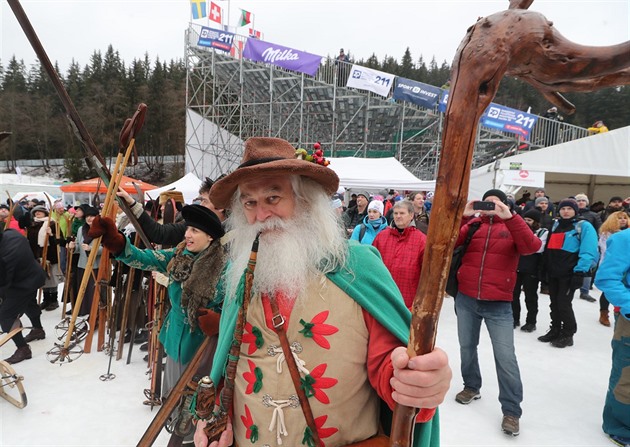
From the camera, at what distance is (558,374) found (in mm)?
4023

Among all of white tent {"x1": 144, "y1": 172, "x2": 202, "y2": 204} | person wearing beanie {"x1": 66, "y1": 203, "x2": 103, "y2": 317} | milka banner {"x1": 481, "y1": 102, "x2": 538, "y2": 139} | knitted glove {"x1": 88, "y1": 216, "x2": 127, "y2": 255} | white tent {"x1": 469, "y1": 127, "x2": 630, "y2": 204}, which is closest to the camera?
knitted glove {"x1": 88, "y1": 216, "x2": 127, "y2": 255}

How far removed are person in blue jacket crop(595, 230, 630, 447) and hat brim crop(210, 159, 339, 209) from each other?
248 centimetres

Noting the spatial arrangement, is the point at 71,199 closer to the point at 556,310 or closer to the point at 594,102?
the point at 556,310

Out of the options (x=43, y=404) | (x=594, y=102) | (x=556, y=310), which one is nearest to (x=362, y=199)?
(x=556, y=310)

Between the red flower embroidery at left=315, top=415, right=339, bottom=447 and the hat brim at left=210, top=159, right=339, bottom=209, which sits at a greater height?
the hat brim at left=210, top=159, right=339, bottom=209

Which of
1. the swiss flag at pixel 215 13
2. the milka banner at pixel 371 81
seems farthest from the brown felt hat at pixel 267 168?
the swiss flag at pixel 215 13

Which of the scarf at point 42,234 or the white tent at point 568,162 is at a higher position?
the white tent at point 568,162

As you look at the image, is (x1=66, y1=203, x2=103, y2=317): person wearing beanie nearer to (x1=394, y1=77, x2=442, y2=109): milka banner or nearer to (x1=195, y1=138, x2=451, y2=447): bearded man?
(x1=195, y1=138, x2=451, y2=447): bearded man

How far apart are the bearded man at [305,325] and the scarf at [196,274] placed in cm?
106

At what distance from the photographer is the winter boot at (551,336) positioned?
4.84m

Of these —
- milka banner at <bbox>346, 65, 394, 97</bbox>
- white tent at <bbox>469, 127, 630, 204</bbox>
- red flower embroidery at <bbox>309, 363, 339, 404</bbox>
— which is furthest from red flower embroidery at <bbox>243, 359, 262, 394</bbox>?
milka banner at <bbox>346, 65, 394, 97</bbox>

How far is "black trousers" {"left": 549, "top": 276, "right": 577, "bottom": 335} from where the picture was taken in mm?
4680

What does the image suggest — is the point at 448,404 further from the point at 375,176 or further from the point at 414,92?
the point at 414,92

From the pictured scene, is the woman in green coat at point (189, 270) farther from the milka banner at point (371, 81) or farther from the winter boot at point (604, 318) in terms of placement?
the milka banner at point (371, 81)
